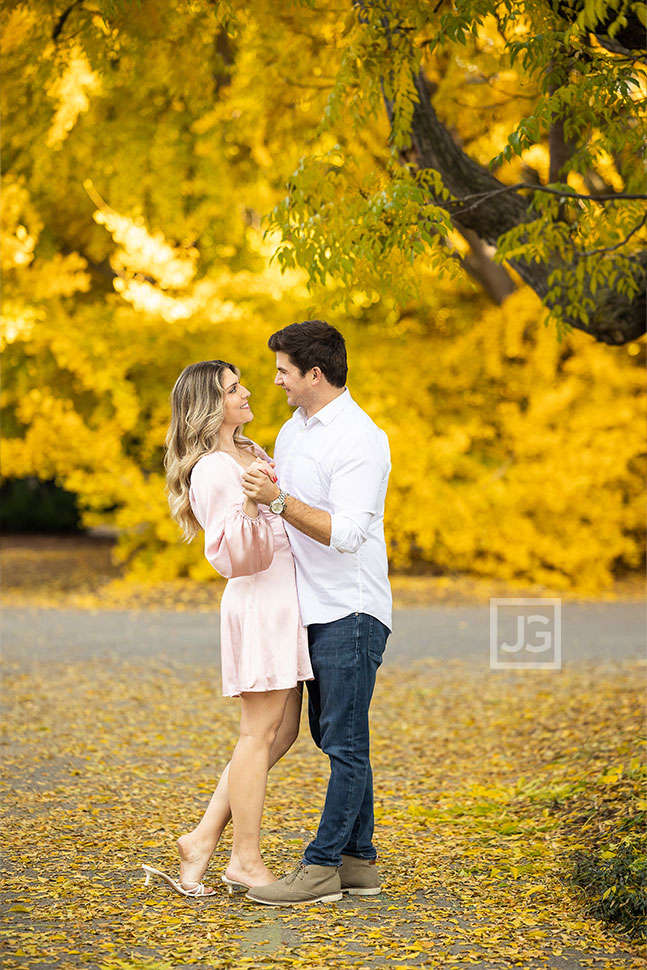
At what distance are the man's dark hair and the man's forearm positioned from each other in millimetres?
489

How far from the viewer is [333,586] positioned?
3.82m

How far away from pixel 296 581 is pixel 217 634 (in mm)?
6863

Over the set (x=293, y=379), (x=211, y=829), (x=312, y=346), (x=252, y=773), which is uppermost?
(x=312, y=346)

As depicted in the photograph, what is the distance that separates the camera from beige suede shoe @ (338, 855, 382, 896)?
4.05 m

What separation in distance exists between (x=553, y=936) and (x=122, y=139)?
11.1 m

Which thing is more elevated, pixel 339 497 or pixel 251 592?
pixel 339 497

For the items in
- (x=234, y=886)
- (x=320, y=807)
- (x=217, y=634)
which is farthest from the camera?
(x=217, y=634)

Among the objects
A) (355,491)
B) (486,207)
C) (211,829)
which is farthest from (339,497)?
(486,207)

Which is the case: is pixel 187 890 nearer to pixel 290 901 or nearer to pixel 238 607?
pixel 290 901

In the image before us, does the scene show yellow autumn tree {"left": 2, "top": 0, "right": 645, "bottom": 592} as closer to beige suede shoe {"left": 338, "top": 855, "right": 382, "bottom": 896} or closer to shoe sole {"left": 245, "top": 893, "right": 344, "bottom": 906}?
beige suede shoe {"left": 338, "top": 855, "right": 382, "bottom": 896}

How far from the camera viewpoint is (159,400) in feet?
44.6

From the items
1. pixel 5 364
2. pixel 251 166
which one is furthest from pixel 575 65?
pixel 5 364

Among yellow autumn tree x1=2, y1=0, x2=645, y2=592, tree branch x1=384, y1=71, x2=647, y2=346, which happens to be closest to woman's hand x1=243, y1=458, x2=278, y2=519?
tree branch x1=384, y1=71, x2=647, y2=346

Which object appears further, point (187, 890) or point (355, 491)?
point (187, 890)
